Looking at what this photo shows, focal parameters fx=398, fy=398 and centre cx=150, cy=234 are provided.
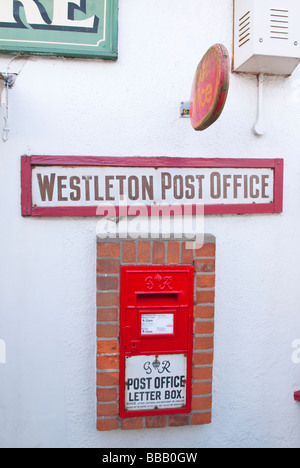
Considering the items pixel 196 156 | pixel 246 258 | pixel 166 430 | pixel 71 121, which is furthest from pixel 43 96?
pixel 166 430

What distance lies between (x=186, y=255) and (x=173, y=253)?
0.08 meters

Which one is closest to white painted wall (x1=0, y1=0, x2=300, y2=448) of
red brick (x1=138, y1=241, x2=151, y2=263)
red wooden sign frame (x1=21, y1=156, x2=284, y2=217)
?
red wooden sign frame (x1=21, y1=156, x2=284, y2=217)

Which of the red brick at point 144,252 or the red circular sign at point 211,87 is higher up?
the red circular sign at point 211,87

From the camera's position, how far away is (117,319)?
7.63 feet

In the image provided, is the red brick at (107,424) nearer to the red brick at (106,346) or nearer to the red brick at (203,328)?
the red brick at (106,346)

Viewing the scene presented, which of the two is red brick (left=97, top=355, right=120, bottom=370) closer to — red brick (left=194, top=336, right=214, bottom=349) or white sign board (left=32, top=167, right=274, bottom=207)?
red brick (left=194, top=336, right=214, bottom=349)

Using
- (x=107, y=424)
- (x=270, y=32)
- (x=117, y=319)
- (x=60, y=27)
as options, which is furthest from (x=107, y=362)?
(x=270, y=32)

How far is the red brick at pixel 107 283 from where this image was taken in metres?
2.30

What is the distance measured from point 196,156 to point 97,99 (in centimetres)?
68

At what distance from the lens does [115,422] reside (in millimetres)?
2365

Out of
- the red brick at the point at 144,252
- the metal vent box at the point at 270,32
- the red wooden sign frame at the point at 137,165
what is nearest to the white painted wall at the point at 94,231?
the red wooden sign frame at the point at 137,165

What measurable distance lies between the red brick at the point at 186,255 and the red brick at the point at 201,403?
85 cm

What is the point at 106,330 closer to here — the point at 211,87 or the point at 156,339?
the point at 156,339

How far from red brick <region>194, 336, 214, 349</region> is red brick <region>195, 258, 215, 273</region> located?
41 cm
